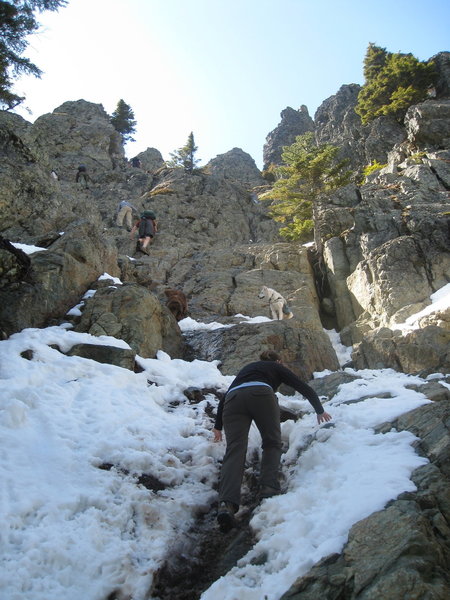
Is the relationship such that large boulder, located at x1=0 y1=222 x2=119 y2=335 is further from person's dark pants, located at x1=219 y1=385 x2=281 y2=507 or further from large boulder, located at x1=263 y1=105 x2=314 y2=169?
large boulder, located at x1=263 y1=105 x2=314 y2=169

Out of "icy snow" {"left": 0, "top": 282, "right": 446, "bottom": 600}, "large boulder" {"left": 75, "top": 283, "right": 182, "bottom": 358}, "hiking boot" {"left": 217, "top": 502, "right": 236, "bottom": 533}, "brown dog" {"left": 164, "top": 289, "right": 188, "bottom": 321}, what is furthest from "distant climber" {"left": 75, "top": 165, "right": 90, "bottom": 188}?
"hiking boot" {"left": 217, "top": 502, "right": 236, "bottom": 533}

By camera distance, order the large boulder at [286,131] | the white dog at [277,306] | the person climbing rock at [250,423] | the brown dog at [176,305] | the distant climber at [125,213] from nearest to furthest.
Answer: the person climbing rock at [250,423]
the brown dog at [176,305]
the white dog at [277,306]
the distant climber at [125,213]
the large boulder at [286,131]

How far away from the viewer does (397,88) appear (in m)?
42.9

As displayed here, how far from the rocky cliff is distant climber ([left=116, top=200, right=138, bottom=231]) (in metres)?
1.07

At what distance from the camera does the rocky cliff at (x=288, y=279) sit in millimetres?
3590

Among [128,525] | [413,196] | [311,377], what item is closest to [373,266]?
[413,196]

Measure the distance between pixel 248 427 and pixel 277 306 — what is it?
1161 centimetres

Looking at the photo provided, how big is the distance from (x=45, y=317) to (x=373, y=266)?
582 inches

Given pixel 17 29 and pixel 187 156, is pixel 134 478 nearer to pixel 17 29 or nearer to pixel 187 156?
pixel 17 29

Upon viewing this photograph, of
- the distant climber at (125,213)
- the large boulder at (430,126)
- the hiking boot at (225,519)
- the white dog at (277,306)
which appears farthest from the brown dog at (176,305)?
the large boulder at (430,126)

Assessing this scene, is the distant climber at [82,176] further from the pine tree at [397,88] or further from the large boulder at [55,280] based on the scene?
the pine tree at [397,88]

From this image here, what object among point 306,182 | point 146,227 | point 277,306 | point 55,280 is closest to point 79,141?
point 306,182

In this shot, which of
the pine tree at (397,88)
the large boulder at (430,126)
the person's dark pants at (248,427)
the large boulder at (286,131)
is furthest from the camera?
the large boulder at (286,131)

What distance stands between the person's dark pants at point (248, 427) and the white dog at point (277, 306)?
10.4 meters
